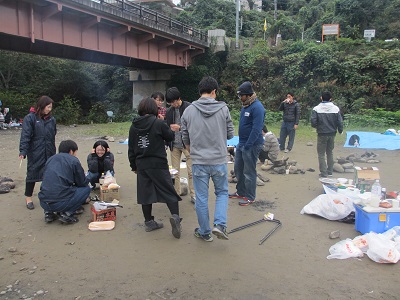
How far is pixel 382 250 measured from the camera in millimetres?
3738

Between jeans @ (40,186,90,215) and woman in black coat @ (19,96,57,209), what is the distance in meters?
0.81

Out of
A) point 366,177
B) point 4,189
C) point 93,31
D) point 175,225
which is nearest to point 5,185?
point 4,189

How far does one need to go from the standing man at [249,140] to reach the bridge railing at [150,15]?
1336cm

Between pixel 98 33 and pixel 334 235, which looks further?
pixel 98 33

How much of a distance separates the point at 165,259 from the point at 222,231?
733 millimetres

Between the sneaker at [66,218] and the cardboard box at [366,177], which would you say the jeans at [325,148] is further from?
the sneaker at [66,218]

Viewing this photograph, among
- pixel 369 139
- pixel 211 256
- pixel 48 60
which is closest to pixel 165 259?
pixel 211 256

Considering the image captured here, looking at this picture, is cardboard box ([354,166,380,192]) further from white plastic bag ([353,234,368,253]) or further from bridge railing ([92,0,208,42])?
bridge railing ([92,0,208,42])

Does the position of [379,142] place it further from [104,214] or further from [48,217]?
[48,217]

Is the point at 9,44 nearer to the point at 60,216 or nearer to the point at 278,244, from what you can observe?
the point at 60,216

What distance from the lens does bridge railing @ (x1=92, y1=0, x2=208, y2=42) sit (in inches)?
705

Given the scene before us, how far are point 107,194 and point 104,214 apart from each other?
32.4 inches

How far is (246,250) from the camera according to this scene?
4145 millimetres

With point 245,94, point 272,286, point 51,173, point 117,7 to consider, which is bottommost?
point 272,286
